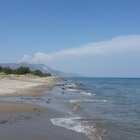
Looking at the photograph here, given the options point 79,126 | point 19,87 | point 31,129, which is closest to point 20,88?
point 19,87

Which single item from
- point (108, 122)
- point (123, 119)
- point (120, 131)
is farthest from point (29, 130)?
point (123, 119)

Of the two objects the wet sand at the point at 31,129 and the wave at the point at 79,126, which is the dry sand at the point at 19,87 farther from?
the wave at the point at 79,126

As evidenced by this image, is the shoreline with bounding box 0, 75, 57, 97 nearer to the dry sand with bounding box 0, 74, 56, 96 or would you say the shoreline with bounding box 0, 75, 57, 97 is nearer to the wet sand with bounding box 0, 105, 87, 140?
the dry sand with bounding box 0, 74, 56, 96

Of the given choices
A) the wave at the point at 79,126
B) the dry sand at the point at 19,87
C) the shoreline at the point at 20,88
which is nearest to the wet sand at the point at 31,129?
the wave at the point at 79,126

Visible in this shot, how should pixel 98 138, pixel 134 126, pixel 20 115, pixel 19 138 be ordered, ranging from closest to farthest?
1. pixel 19 138
2. pixel 98 138
3. pixel 134 126
4. pixel 20 115

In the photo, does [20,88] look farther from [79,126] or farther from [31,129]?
[31,129]

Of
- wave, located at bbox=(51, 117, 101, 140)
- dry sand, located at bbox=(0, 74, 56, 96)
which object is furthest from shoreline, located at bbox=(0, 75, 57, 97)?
wave, located at bbox=(51, 117, 101, 140)

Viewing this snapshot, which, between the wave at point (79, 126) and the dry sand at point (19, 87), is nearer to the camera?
the wave at point (79, 126)

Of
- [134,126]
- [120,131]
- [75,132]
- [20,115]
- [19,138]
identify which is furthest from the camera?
[20,115]

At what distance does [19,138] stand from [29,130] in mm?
2245

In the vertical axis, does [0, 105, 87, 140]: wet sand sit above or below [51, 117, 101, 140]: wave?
above

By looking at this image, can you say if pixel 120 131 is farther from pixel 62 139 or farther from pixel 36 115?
pixel 36 115

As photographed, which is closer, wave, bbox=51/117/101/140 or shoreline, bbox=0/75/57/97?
wave, bbox=51/117/101/140

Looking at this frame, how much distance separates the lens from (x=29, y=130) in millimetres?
18344
